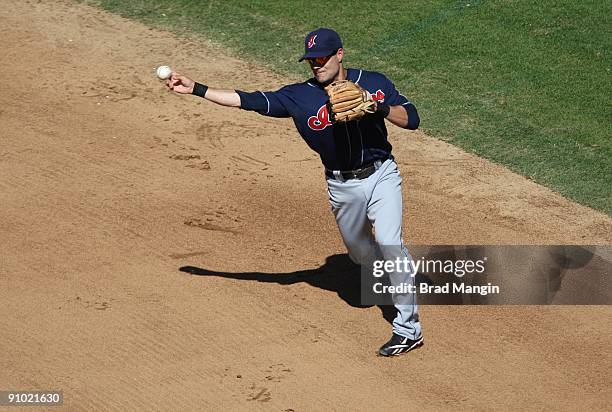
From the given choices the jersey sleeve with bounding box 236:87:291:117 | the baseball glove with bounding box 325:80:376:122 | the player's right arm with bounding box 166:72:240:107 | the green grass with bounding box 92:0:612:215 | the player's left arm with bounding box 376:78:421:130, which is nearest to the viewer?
the baseball glove with bounding box 325:80:376:122

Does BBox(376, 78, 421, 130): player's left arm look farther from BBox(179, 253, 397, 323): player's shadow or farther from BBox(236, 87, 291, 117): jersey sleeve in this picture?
BBox(179, 253, 397, 323): player's shadow

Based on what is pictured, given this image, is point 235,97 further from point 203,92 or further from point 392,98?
point 392,98

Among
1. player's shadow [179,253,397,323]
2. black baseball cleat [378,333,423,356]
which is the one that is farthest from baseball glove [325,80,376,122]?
player's shadow [179,253,397,323]

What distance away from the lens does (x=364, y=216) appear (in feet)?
26.1

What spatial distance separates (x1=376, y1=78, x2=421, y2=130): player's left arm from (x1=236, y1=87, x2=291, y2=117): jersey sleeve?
71cm

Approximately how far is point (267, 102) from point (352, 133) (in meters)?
0.64

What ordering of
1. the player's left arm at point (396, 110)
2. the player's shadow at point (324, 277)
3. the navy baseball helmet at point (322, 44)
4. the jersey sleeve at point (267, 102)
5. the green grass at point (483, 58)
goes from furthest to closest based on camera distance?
1. the green grass at point (483, 58)
2. the player's shadow at point (324, 277)
3. the jersey sleeve at point (267, 102)
4. the navy baseball helmet at point (322, 44)
5. the player's left arm at point (396, 110)

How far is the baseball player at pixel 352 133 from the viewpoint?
7.63 m

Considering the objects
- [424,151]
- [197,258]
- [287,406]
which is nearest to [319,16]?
[424,151]

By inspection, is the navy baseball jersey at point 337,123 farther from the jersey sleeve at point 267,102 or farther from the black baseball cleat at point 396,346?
the black baseball cleat at point 396,346

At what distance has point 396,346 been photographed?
25.1 ft

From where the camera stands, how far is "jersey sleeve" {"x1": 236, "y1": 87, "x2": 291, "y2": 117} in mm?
7770

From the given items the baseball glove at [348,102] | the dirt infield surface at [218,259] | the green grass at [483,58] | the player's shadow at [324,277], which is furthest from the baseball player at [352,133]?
the green grass at [483,58]

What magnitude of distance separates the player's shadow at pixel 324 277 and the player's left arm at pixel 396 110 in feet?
4.98
